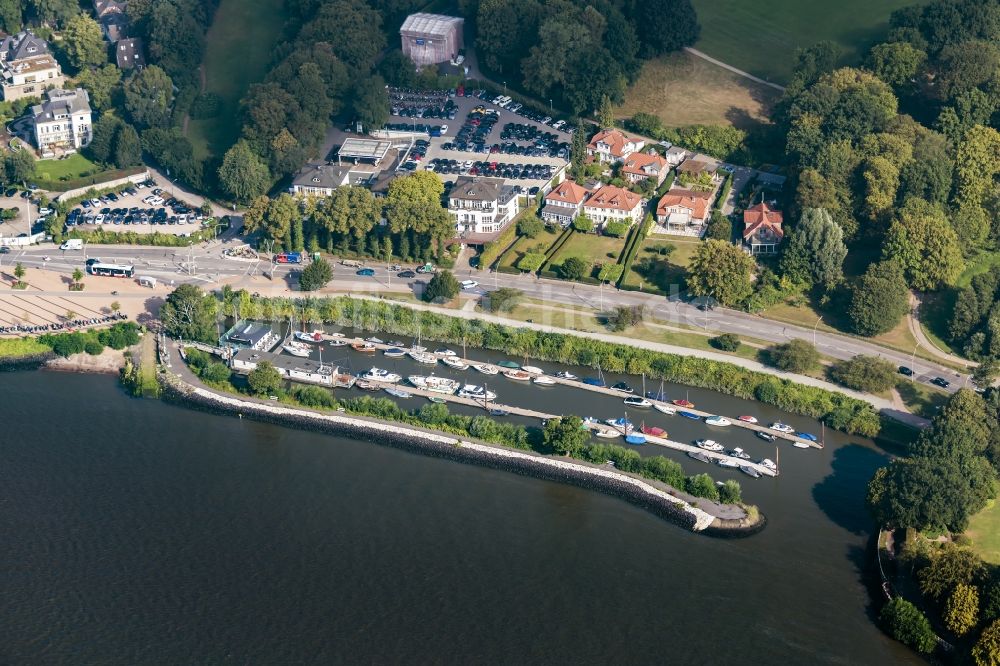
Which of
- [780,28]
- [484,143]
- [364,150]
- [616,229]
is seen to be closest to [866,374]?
[616,229]

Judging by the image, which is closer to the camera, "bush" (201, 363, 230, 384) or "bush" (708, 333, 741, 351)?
"bush" (201, 363, 230, 384)

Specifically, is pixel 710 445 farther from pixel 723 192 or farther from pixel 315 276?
pixel 723 192

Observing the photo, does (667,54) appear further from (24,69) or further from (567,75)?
(24,69)

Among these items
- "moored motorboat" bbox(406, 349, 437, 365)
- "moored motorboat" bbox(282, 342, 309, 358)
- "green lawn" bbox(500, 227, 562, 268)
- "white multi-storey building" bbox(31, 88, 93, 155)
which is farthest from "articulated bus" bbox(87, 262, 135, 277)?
"green lawn" bbox(500, 227, 562, 268)

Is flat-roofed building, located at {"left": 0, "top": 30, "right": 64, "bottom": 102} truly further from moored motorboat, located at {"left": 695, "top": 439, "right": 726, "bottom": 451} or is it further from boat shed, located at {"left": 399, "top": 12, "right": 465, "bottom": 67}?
moored motorboat, located at {"left": 695, "top": 439, "right": 726, "bottom": 451}

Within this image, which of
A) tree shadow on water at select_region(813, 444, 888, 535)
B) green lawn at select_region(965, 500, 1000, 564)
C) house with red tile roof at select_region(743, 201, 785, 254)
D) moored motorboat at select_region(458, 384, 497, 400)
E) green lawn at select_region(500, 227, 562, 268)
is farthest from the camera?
green lawn at select_region(500, 227, 562, 268)

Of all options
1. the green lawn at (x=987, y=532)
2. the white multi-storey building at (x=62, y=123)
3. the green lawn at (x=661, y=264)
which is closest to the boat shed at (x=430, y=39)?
the white multi-storey building at (x=62, y=123)
